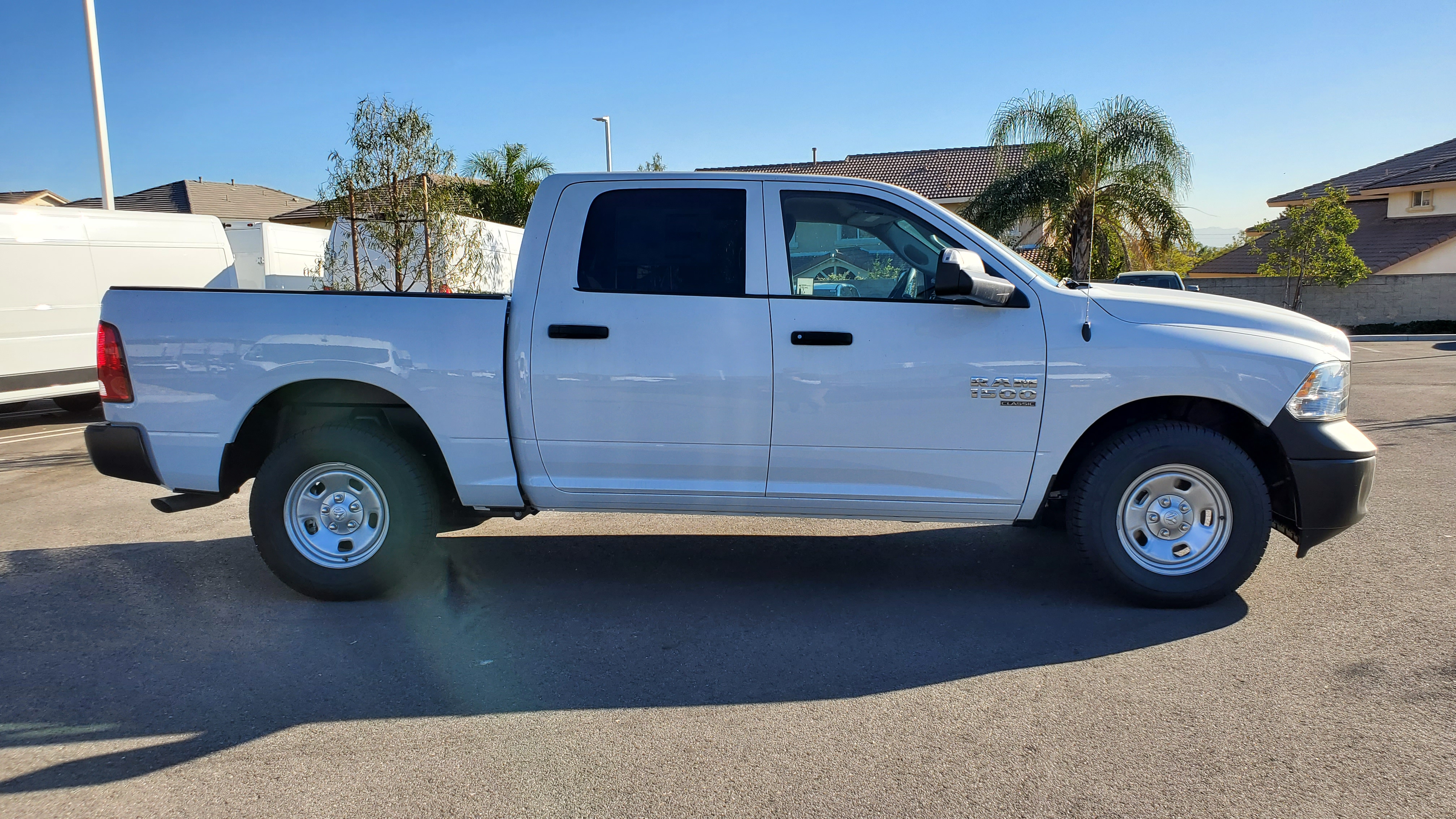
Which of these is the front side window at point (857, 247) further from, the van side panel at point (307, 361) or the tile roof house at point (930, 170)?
the tile roof house at point (930, 170)

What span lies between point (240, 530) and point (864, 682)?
4629 millimetres

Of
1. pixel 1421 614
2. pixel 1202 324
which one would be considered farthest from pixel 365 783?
pixel 1421 614

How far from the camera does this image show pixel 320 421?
5098 millimetres

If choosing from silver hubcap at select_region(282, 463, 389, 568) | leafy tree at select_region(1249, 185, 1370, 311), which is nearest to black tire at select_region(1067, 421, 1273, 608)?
silver hubcap at select_region(282, 463, 389, 568)

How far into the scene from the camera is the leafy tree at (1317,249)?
28.2 metres

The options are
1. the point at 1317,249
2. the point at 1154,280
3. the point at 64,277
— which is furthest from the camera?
the point at 1317,249

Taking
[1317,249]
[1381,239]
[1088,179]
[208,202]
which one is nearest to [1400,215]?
[1381,239]

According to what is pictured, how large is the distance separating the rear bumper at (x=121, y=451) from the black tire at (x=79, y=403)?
9.58 metres

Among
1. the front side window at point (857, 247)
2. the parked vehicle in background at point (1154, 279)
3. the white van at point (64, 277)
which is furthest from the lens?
the parked vehicle in background at point (1154, 279)

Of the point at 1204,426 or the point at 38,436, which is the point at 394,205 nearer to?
the point at 38,436

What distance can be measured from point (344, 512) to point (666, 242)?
2.11 metres

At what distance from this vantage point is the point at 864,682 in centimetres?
394

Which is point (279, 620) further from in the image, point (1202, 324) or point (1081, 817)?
point (1202, 324)

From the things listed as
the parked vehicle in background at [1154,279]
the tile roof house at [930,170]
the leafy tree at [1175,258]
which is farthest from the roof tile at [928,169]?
the parked vehicle in background at [1154,279]
